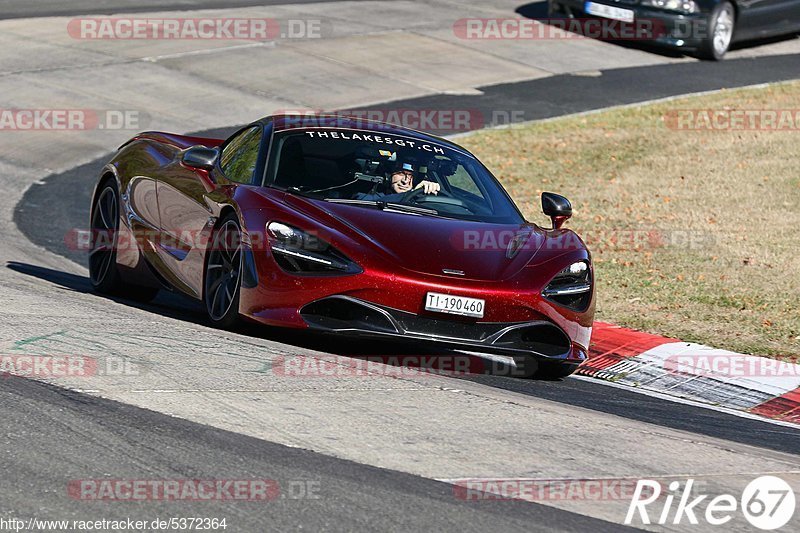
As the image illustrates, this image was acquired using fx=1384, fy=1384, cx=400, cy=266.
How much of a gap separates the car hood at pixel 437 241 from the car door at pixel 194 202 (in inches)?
27.9

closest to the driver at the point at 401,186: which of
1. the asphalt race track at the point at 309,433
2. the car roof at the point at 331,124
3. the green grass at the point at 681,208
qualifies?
the car roof at the point at 331,124

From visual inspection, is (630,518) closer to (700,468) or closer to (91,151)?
(700,468)

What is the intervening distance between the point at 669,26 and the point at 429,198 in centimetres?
1400

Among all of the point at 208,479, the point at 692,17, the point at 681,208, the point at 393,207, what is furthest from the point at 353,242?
the point at 692,17

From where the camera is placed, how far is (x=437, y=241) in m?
7.93

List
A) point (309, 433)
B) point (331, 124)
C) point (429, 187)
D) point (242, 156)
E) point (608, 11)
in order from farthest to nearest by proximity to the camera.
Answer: point (608, 11) < point (331, 124) < point (242, 156) < point (429, 187) < point (309, 433)

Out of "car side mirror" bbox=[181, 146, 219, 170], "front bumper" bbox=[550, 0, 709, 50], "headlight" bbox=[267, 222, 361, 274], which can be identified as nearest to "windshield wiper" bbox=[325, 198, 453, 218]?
"headlight" bbox=[267, 222, 361, 274]

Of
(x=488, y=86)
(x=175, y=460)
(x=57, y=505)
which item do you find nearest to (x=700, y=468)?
(x=175, y=460)

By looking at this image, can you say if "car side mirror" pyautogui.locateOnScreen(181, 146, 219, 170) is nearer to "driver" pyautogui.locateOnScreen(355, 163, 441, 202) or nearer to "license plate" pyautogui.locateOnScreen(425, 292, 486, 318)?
"driver" pyautogui.locateOnScreen(355, 163, 441, 202)

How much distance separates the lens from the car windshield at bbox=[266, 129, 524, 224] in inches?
333

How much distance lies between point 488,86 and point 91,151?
248 inches

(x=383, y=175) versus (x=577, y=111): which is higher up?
(x=383, y=175)

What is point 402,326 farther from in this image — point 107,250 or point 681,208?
point 681,208

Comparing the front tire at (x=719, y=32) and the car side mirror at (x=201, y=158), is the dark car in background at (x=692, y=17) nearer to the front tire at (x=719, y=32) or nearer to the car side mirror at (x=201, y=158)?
the front tire at (x=719, y=32)
